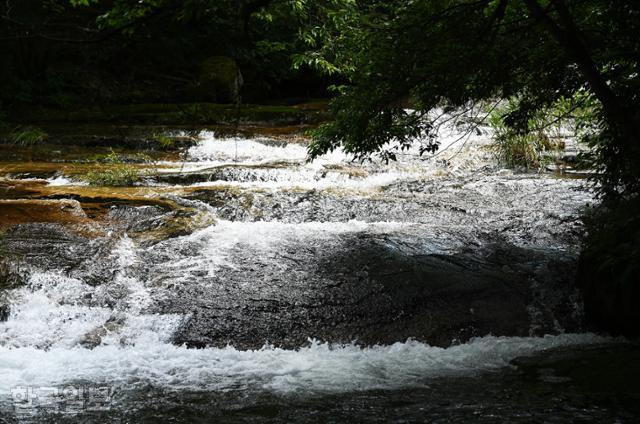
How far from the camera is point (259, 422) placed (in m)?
3.31

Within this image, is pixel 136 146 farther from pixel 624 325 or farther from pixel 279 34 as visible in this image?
pixel 624 325

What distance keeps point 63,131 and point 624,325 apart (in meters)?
12.4

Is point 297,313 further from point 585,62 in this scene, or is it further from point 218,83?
point 218,83

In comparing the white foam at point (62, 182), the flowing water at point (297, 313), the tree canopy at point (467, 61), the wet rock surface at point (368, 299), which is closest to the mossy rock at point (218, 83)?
the white foam at point (62, 182)

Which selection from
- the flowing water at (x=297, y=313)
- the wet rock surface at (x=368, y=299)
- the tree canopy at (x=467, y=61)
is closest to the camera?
the flowing water at (x=297, y=313)

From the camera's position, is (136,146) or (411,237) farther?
(136,146)

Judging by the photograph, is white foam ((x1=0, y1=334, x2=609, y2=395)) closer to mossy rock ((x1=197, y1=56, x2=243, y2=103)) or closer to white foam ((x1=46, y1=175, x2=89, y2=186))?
white foam ((x1=46, y1=175, x2=89, y2=186))

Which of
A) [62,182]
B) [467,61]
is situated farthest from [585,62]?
[62,182]

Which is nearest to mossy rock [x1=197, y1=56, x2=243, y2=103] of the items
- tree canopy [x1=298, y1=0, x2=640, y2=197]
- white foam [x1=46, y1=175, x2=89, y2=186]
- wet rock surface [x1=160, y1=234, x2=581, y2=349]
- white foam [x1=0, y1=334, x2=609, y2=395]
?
white foam [x1=46, y1=175, x2=89, y2=186]

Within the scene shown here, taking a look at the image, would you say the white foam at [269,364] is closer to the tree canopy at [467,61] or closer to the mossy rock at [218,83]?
the tree canopy at [467,61]

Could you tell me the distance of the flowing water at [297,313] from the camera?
3.59 meters

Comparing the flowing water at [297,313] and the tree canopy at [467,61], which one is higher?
the tree canopy at [467,61]

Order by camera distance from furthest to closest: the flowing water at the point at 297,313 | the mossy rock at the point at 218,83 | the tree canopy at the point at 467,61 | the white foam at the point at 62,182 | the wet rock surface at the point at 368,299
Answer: the mossy rock at the point at 218,83
the white foam at the point at 62,182
the wet rock surface at the point at 368,299
the tree canopy at the point at 467,61
the flowing water at the point at 297,313

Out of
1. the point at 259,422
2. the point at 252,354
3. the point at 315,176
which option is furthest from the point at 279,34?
the point at 259,422
